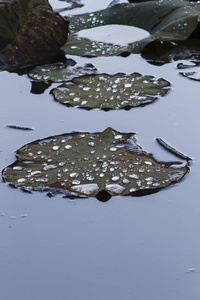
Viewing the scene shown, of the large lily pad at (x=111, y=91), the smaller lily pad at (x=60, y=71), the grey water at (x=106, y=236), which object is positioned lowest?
the smaller lily pad at (x=60, y=71)

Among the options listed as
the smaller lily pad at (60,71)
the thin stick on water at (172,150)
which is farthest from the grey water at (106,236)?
the smaller lily pad at (60,71)

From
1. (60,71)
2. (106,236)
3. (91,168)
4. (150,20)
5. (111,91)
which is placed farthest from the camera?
(150,20)

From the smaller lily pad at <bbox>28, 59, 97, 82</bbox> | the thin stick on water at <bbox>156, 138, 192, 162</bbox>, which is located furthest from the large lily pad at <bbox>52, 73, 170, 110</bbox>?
the thin stick on water at <bbox>156, 138, 192, 162</bbox>

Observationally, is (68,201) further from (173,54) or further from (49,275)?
(173,54)

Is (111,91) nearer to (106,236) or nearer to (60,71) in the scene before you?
(60,71)

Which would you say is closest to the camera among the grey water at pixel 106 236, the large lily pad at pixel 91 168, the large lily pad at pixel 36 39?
the grey water at pixel 106 236

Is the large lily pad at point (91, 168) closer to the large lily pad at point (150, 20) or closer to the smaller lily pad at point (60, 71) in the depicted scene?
the smaller lily pad at point (60, 71)

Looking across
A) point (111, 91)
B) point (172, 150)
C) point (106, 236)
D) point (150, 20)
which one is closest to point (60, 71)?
point (111, 91)
